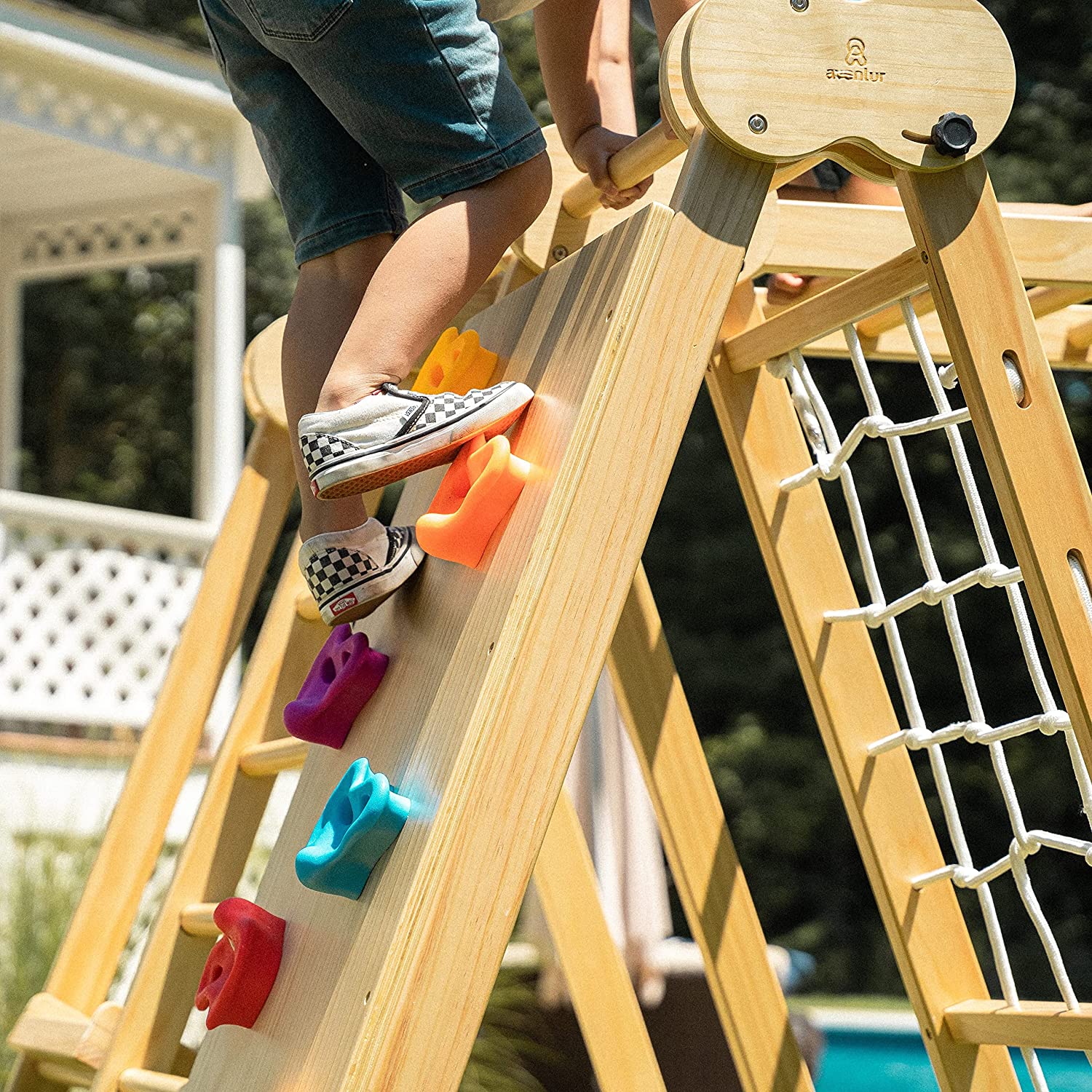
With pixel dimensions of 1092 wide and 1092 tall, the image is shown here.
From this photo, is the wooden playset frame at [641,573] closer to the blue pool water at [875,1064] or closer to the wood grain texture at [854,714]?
the wood grain texture at [854,714]

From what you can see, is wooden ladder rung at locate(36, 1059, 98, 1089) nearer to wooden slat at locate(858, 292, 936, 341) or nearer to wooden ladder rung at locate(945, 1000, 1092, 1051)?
wooden ladder rung at locate(945, 1000, 1092, 1051)

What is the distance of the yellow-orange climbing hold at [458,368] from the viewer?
145 centimetres

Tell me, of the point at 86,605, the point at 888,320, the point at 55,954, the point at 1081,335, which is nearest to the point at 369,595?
the point at 888,320

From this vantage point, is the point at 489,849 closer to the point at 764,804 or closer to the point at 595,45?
the point at 595,45

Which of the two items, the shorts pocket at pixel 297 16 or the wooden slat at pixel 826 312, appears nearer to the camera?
the shorts pocket at pixel 297 16

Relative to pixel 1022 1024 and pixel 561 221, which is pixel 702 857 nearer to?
pixel 1022 1024

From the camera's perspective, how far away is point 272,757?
1892 mm

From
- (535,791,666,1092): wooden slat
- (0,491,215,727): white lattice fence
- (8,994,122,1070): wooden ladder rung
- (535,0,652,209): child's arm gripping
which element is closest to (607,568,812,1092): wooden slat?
(535,791,666,1092): wooden slat

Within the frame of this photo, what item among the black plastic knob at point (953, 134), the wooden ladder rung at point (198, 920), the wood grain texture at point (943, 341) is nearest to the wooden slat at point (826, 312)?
the black plastic knob at point (953, 134)

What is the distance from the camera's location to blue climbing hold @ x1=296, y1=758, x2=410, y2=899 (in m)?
1.19

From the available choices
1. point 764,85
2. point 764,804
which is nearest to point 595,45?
point 764,85

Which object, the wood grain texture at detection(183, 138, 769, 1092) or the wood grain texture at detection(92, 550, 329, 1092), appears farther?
the wood grain texture at detection(92, 550, 329, 1092)

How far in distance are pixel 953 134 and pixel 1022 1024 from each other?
947 millimetres

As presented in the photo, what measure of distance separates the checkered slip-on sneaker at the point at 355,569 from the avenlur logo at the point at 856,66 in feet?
1.77
